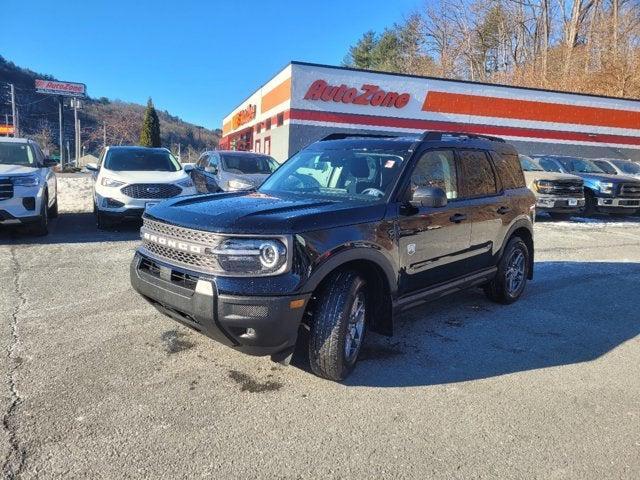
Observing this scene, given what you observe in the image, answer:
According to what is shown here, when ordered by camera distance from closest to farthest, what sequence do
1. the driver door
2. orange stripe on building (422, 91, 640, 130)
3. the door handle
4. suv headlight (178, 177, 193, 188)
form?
1. the driver door
2. the door handle
3. suv headlight (178, 177, 193, 188)
4. orange stripe on building (422, 91, 640, 130)

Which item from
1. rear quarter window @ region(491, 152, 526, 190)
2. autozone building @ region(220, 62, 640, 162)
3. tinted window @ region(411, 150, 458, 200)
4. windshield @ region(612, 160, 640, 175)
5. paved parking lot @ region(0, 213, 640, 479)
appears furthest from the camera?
autozone building @ region(220, 62, 640, 162)

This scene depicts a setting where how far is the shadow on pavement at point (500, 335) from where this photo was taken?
12.5 feet

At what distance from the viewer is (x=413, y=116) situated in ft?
71.8

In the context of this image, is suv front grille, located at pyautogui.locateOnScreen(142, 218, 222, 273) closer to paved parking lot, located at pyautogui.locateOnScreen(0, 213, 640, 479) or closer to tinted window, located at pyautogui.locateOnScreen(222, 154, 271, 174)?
paved parking lot, located at pyautogui.locateOnScreen(0, 213, 640, 479)

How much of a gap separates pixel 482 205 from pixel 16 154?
842cm

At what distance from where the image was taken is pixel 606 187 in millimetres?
13711

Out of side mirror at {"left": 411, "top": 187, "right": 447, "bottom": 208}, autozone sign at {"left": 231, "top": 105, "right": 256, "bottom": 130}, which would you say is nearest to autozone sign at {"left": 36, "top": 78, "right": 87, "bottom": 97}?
autozone sign at {"left": 231, "top": 105, "right": 256, "bottom": 130}

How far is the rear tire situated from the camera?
18.0 feet

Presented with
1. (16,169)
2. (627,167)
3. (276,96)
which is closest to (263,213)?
(16,169)

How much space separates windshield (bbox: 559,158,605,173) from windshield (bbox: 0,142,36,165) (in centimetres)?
1436

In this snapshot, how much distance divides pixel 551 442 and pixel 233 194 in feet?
9.96

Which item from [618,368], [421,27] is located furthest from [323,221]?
[421,27]

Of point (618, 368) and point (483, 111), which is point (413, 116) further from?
point (618, 368)

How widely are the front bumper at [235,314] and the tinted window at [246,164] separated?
8.13m
